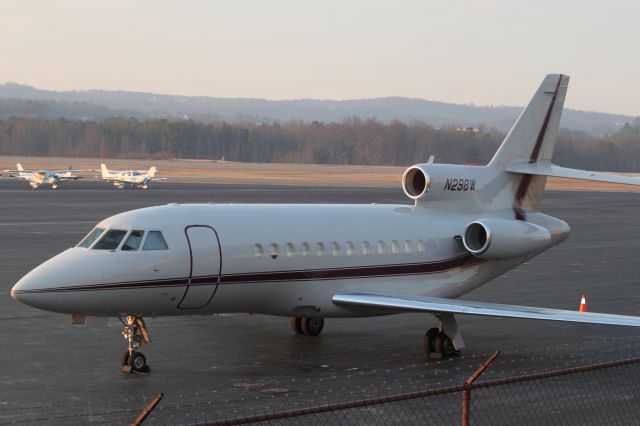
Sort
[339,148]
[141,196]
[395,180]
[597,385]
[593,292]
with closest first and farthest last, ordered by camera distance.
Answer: [597,385] < [593,292] < [141,196] < [395,180] < [339,148]

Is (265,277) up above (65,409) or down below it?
above

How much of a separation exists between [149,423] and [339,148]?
138 m

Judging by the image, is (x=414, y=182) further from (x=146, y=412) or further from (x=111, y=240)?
(x=146, y=412)

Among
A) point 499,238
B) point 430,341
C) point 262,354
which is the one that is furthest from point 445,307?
point 262,354

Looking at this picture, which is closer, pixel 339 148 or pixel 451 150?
pixel 451 150

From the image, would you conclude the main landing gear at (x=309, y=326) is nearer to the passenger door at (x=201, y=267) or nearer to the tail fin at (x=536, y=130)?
the passenger door at (x=201, y=267)

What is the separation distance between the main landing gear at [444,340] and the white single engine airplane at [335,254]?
23 mm

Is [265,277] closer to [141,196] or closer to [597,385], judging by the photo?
[597,385]

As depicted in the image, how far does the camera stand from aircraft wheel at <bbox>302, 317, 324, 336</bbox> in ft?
A: 65.5

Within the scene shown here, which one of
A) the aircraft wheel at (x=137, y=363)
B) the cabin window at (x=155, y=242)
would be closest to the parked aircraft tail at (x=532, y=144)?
the cabin window at (x=155, y=242)

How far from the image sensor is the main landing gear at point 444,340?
59.7 feet

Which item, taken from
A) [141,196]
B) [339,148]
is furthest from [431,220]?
[339,148]

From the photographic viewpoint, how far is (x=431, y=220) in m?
20.5

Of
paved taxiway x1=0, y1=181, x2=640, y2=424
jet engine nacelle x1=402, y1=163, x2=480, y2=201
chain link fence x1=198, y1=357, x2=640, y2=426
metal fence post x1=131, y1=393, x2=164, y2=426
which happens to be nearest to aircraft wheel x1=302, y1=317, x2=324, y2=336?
paved taxiway x1=0, y1=181, x2=640, y2=424
